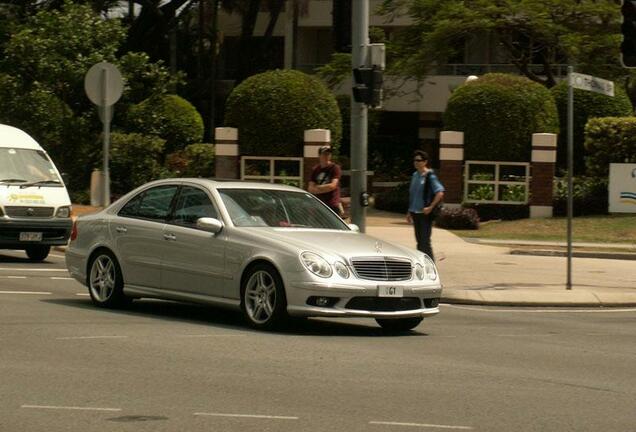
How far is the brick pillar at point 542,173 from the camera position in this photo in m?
34.6

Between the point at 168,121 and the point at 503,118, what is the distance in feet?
37.4

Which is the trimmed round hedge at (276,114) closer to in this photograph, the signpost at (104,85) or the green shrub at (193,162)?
the green shrub at (193,162)

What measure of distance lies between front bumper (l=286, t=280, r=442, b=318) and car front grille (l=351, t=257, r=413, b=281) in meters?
0.09

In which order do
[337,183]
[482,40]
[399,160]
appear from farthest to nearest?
[482,40] → [399,160] → [337,183]

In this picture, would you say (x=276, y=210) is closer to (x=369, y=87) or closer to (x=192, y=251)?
(x=192, y=251)

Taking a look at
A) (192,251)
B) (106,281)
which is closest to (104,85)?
(106,281)

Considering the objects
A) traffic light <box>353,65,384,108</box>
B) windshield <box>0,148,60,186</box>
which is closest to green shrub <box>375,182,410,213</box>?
windshield <box>0,148,60,186</box>

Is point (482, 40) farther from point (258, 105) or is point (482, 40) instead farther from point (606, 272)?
point (606, 272)

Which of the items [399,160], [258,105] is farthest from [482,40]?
[258,105]

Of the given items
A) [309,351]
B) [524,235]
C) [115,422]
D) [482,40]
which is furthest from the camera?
[482,40]

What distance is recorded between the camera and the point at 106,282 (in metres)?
15.6

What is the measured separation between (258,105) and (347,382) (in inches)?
1031

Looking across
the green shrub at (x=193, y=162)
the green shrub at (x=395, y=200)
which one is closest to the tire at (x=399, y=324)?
the green shrub at (x=193, y=162)

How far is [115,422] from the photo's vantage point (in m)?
8.89
